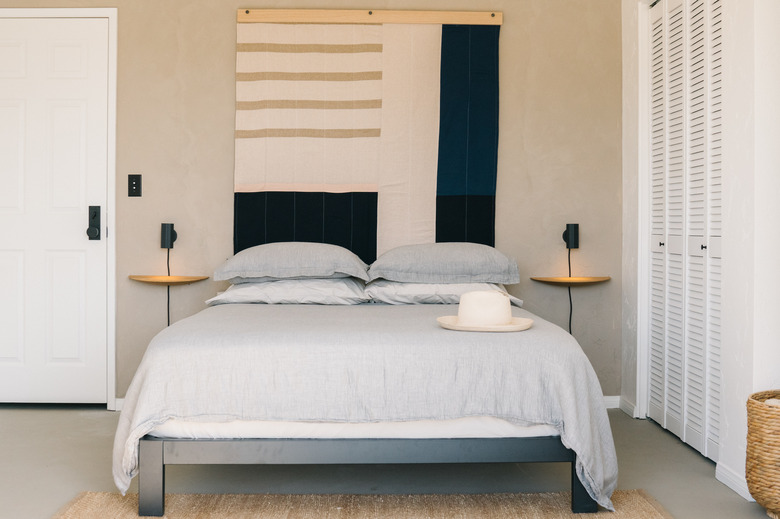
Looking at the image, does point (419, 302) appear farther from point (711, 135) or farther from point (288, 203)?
point (711, 135)

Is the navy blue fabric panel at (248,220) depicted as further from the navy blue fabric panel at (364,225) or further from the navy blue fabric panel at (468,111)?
the navy blue fabric panel at (468,111)

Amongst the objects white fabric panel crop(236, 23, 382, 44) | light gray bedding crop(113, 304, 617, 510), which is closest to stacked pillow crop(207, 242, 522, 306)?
light gray bedding crop(113, 304, 617, 510)

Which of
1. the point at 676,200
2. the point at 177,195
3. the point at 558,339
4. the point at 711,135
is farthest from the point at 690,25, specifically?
the point at 177,195

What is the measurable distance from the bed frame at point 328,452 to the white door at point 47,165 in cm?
193

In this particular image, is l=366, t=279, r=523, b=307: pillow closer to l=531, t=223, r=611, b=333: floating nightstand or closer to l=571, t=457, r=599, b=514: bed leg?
l=531, t=223, r=611, b=333: floating nightstand

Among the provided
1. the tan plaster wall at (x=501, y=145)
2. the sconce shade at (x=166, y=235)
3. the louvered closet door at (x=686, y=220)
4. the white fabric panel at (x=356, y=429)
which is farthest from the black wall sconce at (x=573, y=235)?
the sconce shade at (x=166, y=235)

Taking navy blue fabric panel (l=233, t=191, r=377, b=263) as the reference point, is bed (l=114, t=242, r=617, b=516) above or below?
below

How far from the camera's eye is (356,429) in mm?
2416

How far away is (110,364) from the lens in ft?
13.3

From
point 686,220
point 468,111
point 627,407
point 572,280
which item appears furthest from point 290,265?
point 627,407

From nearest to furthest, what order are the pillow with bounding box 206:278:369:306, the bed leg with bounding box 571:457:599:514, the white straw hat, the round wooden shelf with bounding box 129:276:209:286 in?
1. the bed leg with bounding box 571:457:599:514
2. the white straw hat
3. the pillow with bounding box 206:278:369:306
4. the round wooden shelf with bounding box 129:276:209:286

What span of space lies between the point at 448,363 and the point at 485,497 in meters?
0.59

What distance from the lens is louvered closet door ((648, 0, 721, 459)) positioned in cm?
302

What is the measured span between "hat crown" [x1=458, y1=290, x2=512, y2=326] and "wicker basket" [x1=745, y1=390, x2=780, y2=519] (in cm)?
86
